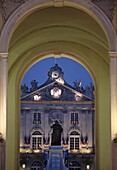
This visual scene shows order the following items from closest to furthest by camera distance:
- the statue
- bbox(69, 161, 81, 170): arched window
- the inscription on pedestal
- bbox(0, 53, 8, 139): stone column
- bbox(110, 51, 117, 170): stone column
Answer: bbox(110, 51, 117, 170): stone column, bbox(0, 53, 8, 139): stone column, the statue, the inscription on pedestal, bbox(69, 161, 81, 170): arched window

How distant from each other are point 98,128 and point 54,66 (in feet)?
129

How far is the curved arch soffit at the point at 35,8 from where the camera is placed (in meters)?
16.6

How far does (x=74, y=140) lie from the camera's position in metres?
60.2

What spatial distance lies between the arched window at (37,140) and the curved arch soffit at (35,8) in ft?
144

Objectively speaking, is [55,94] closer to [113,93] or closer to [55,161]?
[55,161]

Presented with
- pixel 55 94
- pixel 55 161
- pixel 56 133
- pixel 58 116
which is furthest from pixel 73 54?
pixel 55 94

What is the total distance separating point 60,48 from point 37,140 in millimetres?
35946

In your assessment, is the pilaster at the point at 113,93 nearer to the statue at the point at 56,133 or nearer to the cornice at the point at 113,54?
the cornice at the point at 113,54

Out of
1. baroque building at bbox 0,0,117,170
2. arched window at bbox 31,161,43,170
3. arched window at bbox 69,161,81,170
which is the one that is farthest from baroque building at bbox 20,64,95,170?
baroque building at bbox 0,0,117,170

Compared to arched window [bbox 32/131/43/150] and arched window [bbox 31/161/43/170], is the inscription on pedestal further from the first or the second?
arched window [bbox 32/131/43/150]

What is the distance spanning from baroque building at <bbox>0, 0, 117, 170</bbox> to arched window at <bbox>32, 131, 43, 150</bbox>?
34827 millimetres

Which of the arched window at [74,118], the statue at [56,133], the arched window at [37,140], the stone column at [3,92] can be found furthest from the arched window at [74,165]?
the stone column at [3,92]

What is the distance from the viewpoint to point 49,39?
2388 cm

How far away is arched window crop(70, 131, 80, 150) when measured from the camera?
5978 cm
